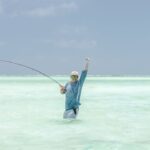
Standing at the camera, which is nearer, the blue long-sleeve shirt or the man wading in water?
the man wading in water

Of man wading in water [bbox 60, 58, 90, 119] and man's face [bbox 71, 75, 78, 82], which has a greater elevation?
man's face [bbox 71, 75, 78, 82]

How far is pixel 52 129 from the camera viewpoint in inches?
401

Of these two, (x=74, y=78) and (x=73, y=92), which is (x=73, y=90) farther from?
(x=74, y=78)

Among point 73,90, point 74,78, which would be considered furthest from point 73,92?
point 74,78

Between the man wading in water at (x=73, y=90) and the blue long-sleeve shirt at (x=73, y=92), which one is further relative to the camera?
A: the blue long-sleeve shirt at (x=73, y=92)

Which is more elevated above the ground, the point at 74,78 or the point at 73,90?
the point at 74,78

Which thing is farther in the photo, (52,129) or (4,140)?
(52,129)

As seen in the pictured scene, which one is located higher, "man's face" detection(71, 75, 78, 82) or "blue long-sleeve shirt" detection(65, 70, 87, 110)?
"man's face" detection(71, 75, 78, 82)

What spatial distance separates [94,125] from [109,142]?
2.54 meters

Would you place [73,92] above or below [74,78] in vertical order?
below

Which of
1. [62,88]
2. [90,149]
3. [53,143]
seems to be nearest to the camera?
[90,149]

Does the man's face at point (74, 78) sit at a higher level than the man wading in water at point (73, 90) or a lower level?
higher

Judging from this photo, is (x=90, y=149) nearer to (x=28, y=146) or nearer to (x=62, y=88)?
(x=28, y=146)

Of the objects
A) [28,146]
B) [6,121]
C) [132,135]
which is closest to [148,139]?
[132,135]
